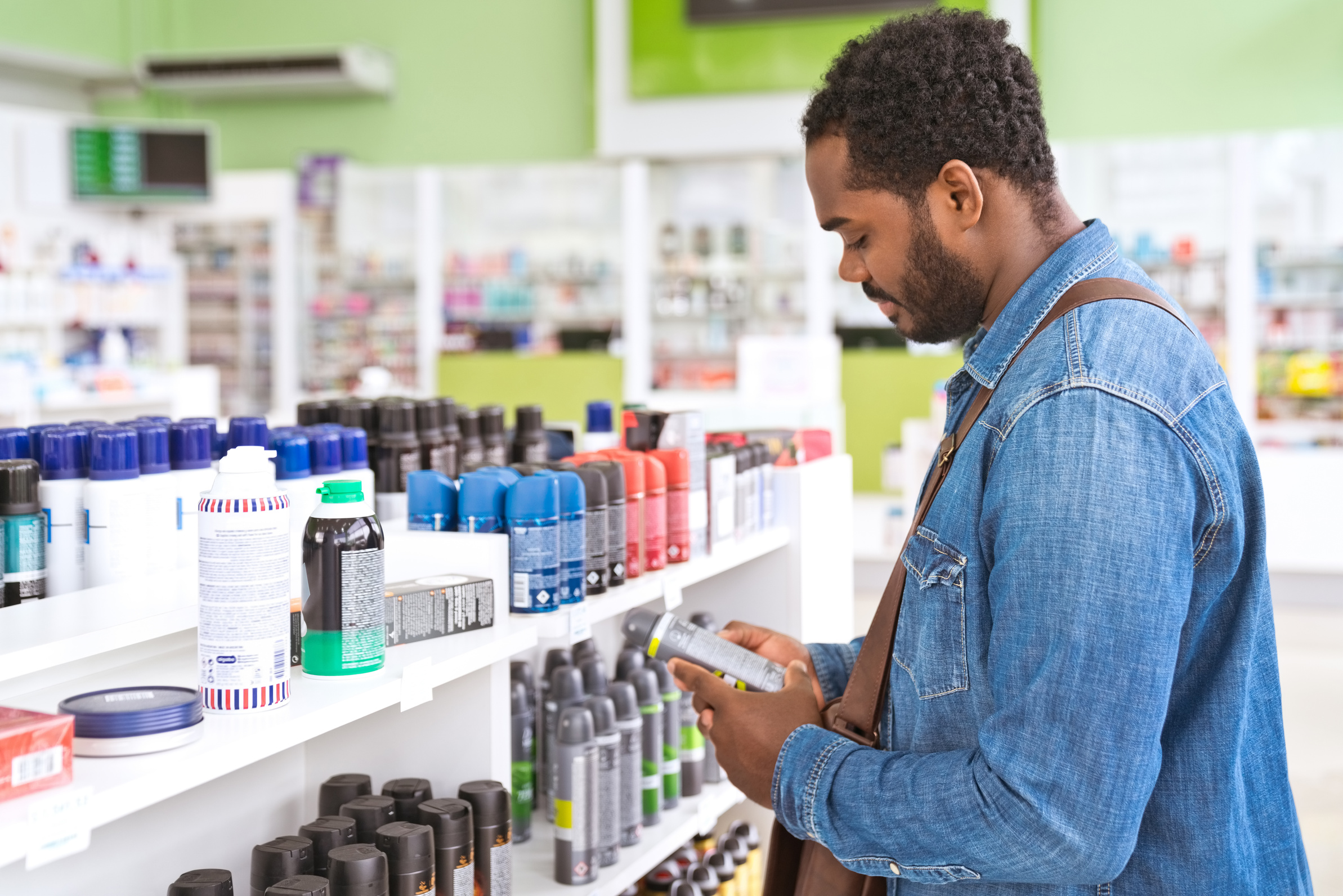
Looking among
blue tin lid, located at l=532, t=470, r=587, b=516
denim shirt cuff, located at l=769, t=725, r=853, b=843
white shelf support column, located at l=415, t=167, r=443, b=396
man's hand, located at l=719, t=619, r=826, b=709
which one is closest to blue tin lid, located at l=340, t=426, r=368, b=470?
blue tin lid, located at l=532, t=470, r=587, b=516

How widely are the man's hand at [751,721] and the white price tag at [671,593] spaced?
694 mm

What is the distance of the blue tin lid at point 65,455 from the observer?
5.38 ft

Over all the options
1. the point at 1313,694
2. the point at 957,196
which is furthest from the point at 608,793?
the point at 1313,694

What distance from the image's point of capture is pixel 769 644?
67.1 inches

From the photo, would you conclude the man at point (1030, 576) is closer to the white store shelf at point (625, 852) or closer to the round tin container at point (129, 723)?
the round tin container at point (129, 723)

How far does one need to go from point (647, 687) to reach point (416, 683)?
102 centimetres

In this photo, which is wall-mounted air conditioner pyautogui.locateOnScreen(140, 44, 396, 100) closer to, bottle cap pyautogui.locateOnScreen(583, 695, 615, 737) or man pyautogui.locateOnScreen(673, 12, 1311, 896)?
bottle cap pyautogui.locateOnScreen(583, 695, 615, 737)

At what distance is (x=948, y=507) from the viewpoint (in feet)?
A: 3.91

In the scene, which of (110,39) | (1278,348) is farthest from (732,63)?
(110,39)

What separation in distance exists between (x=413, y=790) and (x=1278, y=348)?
24.1ft

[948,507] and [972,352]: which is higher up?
[972,352]

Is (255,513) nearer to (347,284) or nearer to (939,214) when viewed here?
(939,214)

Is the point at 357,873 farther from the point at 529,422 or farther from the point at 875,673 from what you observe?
the point at 529,422

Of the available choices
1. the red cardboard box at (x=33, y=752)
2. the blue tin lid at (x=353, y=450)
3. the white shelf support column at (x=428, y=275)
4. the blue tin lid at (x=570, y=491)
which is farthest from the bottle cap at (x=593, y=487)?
the white shelf support column at (x=428, y=275)
